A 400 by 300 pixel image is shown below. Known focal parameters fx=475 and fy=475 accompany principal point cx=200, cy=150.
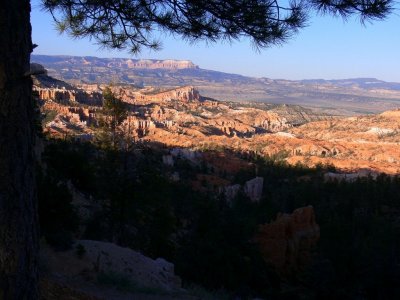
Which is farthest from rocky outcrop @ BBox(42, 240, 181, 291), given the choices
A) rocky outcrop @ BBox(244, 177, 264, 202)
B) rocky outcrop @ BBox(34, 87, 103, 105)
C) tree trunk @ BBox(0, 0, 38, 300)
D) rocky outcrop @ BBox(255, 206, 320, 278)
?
rocky outcrop @ BBox(34, 87, 103, 105)

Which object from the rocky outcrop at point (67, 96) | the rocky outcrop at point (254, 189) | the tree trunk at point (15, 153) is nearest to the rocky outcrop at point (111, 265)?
the tree trunk at point (15, 153)

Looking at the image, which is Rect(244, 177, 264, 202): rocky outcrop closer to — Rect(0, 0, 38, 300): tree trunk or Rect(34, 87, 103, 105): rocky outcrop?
Rect(0, 0, 38, 300): tree trunk

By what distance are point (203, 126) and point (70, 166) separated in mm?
75121

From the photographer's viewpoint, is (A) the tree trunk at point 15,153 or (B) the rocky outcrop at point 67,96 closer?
(A) the tree trunk at point 15,153

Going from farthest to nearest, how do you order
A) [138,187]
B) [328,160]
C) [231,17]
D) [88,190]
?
[328,160] → [88,190] → [138,187] → [231,17]

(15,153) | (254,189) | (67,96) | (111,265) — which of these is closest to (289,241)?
(111,265)

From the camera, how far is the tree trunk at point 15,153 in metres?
2.89

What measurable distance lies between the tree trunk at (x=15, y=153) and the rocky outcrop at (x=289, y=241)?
1524 cm

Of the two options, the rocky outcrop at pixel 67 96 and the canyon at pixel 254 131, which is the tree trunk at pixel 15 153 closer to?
the canyon at pixel 254 131

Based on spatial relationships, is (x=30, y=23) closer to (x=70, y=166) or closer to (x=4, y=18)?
(x=4, y=18)

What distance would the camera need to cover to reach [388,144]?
70188 millimetres

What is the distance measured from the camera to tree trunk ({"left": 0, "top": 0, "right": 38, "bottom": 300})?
289cm

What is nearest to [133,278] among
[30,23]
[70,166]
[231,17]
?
[231,17]

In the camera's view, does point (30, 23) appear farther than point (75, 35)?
No
